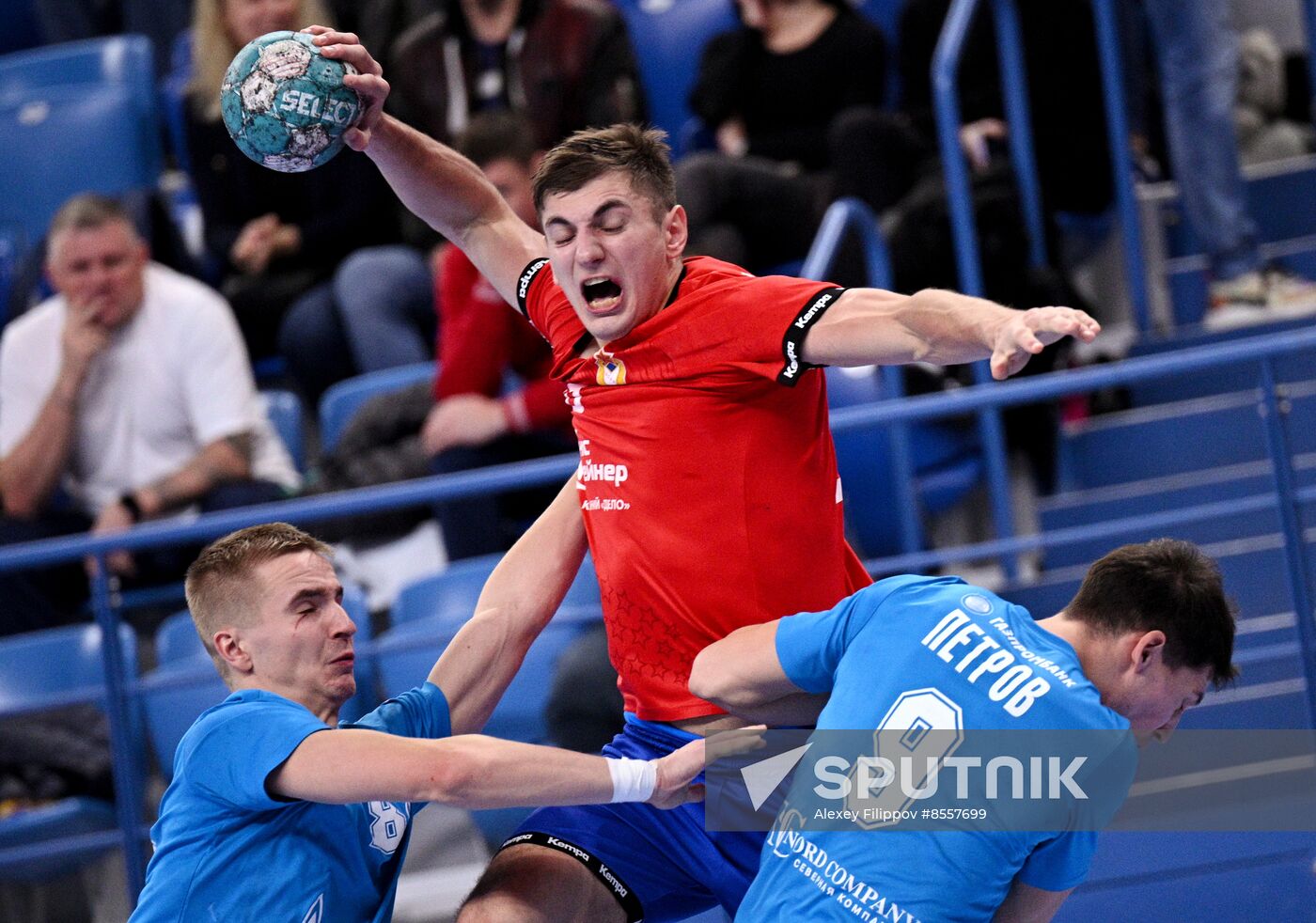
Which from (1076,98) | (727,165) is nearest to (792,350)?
(727,165)

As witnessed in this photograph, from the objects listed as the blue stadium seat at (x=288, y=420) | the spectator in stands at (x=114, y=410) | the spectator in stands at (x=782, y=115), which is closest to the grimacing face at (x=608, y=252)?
the spectator in stands at (x=114, y=410)

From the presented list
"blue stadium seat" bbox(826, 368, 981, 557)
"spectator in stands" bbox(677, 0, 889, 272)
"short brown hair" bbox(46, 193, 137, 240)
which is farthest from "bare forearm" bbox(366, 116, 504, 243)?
"short brown hair" bbox(46, 193, 137, 240)

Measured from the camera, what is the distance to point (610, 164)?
125 inches

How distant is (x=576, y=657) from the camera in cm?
477

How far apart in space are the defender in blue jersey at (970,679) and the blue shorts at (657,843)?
25 cm

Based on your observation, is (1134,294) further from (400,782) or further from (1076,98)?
(400,782)

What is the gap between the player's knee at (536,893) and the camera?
298 centimetres

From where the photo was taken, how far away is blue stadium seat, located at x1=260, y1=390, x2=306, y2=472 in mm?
6391

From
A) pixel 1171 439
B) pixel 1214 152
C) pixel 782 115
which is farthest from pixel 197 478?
pixel 1214 152

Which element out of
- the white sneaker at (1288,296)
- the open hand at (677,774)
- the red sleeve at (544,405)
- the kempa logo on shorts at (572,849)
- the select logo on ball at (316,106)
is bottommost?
the kempa logo on shorts at (572,849)

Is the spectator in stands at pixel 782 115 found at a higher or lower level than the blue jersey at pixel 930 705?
higher

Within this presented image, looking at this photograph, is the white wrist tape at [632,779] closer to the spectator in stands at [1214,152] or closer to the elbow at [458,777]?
the elbow at [458,777]

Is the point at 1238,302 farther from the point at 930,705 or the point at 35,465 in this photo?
the point at 35,465

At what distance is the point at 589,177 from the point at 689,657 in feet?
3.19
